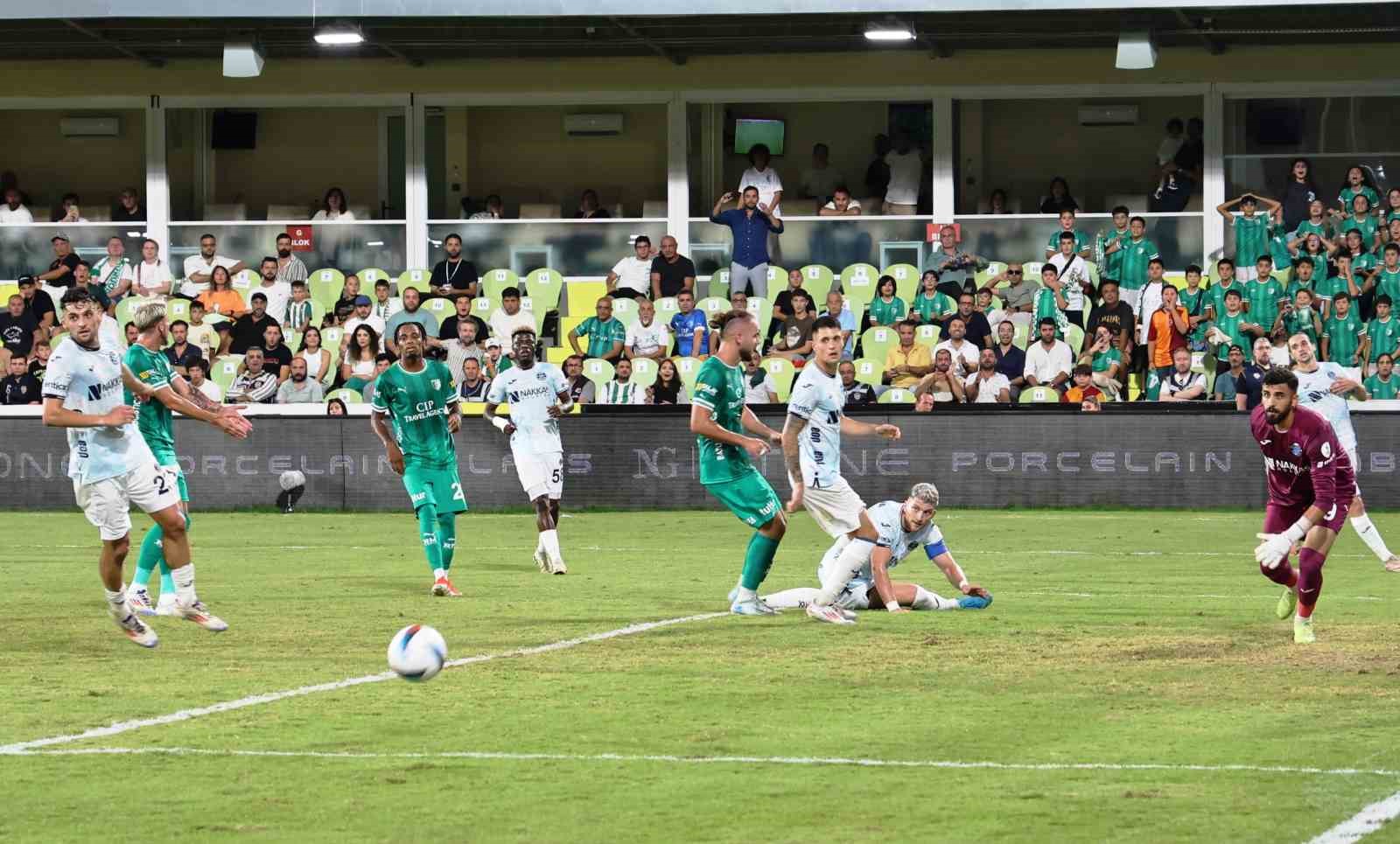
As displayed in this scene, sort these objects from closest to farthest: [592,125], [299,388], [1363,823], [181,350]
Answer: [1363,823] < [299,388] < [181,350] < [592,125]

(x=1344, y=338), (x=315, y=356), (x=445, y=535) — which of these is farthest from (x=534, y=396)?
(x=1344, y=338)

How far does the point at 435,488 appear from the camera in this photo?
1652 centimetres

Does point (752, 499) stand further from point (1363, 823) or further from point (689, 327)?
point (689, 327)

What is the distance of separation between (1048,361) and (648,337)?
570 centimetres

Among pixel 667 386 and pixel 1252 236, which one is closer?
pixel 667 386

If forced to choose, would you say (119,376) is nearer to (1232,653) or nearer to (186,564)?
(186,564)

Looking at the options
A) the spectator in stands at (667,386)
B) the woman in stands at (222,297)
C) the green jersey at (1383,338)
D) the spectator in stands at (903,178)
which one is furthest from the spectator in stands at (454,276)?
the green jersey at (1383,338)

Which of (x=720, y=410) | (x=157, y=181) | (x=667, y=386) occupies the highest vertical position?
(x=157, y=181)

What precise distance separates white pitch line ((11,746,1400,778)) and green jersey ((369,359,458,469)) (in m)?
7.38

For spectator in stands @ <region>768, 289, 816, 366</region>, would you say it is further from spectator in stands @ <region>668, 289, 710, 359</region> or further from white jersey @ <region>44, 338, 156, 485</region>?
white jersey @ <region>44, 338, 156, 485</region>

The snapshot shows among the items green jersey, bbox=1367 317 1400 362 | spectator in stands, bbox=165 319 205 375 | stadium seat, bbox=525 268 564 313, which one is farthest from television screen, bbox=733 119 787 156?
green jersey, bbox=1367 317 1400 362

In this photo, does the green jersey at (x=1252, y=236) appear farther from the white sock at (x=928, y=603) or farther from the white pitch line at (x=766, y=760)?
the white pitch line at (x=766, y=760)

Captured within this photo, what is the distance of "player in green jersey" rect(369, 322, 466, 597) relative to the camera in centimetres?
1642

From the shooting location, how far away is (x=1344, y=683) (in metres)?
11.1
